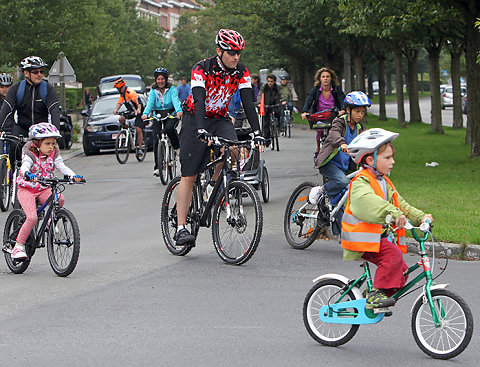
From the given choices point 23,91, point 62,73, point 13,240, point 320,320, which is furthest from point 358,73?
point 320,320

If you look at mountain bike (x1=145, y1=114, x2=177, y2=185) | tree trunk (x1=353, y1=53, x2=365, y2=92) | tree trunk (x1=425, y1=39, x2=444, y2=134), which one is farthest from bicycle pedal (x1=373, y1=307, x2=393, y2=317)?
tree trunk (x1=353, y1=53, x2=365, y2=92)

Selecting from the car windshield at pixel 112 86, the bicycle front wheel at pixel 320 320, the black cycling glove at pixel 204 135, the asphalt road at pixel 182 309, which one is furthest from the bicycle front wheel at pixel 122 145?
the car windshield at pixel 112 86

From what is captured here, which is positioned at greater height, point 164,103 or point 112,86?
point 164,103

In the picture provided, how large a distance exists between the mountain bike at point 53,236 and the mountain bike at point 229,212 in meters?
1.35

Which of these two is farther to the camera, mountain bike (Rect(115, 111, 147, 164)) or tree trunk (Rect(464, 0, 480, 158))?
mountain bike (Rect(115, 111, 147, 164))

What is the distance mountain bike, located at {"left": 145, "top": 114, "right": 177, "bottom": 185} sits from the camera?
17359 mm

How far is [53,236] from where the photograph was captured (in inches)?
350

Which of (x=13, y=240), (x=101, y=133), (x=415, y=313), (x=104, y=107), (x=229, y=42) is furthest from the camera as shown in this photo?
(x=104, y=107)

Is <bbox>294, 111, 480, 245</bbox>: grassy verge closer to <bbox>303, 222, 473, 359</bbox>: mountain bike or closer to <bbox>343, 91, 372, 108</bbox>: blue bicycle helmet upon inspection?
<bbox>343, 91, 372, 108</bbox>: blue bicycle helmet

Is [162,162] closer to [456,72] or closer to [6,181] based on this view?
[6,181]

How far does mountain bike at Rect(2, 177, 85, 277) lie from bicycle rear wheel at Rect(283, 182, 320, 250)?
251 cm

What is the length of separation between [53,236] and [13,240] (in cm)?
59

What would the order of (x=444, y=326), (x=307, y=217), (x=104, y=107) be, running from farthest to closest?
(x=104, y=107), (x=307, y=217), (x=444, y=326)

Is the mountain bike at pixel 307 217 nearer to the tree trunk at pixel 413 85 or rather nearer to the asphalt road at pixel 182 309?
the asphalt road at pixel 182 309
